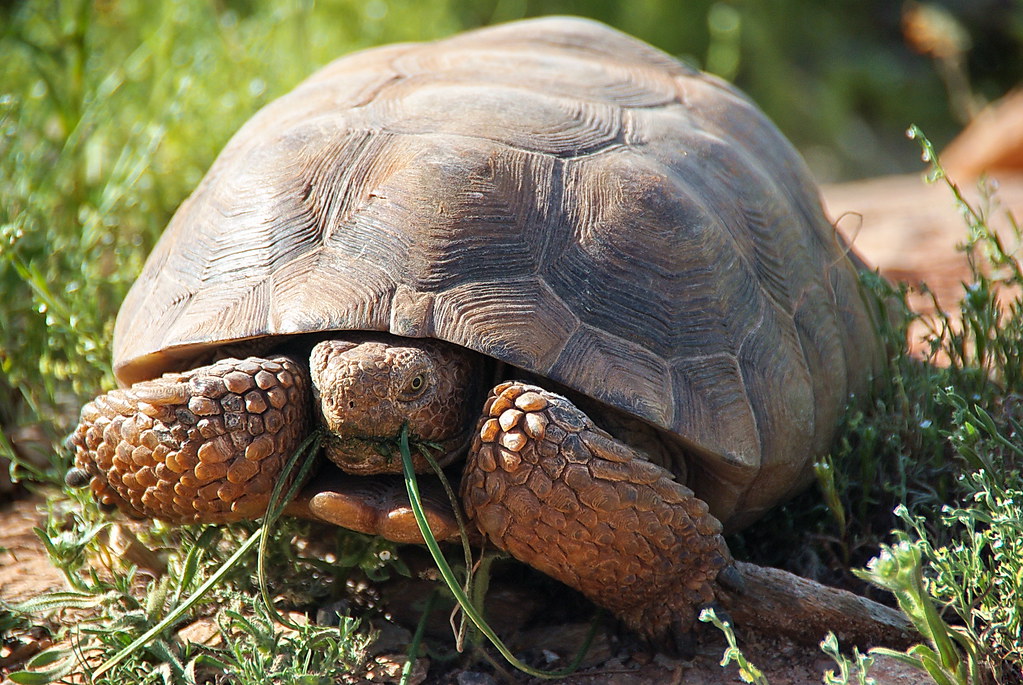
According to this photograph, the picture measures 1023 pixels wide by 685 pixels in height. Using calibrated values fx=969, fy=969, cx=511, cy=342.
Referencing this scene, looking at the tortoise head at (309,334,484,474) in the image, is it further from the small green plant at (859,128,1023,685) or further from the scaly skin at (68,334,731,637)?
the small green plant at (859,128,1023,685)

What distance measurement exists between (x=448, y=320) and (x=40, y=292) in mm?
1373

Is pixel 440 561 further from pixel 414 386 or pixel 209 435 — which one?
pixel 209 435

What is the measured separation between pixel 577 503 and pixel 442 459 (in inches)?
13.4

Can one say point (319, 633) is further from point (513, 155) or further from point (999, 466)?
point (999, 466)

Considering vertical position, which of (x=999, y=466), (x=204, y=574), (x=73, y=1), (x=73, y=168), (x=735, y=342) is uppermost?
(x=73, y=1)

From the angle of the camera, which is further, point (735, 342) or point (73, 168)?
point (73, 168)

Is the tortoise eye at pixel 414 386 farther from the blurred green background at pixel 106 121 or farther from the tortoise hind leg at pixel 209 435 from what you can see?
the blurred green background at pixel 106 121

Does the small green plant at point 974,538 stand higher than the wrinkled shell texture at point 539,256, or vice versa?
the wrinkled shell texture at point 539,256

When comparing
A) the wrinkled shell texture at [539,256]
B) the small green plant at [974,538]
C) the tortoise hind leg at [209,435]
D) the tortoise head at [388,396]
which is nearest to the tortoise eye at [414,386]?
the tortoise head at [388,396]

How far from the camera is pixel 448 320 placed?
2.04 metres

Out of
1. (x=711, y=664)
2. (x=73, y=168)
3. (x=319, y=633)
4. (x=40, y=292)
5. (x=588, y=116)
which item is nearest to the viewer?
(x=319, y=633)

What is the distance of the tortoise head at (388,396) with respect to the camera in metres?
1.98

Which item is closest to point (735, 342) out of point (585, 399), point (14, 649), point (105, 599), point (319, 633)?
point (585, 399)

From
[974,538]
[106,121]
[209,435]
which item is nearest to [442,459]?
[209,435]
